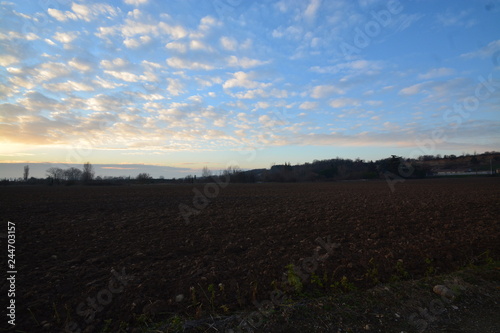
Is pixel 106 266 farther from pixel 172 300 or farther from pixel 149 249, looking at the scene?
pixel 172 300

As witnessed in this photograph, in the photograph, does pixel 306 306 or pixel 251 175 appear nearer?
pixel 306 306

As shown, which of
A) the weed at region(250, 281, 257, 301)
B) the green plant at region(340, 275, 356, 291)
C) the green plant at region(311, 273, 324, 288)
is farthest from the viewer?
the green plant at region(311, 273, 324, 288)

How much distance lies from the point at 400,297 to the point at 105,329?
15.8 feet

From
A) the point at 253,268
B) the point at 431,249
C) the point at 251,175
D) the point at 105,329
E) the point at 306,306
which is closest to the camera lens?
the point at 105,329

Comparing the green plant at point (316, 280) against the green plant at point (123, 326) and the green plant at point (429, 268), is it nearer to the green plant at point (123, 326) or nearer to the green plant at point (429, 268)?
the green plant at point (429, 268)

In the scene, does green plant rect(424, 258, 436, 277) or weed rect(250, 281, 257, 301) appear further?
green plant rect(424, 258, 436, 277)

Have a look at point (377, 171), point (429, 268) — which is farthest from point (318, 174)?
point (429, 268)

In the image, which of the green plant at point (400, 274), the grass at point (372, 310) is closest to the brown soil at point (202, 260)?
the green plant at point (400, 274)

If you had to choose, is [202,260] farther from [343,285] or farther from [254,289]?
[343,285]

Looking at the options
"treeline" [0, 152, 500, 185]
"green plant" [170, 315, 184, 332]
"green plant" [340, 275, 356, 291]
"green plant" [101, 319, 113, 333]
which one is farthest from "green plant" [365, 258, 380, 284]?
"treeline" [0, 152, 500, 185]

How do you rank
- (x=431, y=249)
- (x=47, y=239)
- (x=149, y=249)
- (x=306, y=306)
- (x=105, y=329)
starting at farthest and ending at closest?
(x=47, y=239) < (x=149, y=249) < (x=431, y=249) < (x=306, y=306) < (x=105, y=329)

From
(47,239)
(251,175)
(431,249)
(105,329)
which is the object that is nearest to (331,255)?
(431,249)

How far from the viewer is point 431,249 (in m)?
7.29

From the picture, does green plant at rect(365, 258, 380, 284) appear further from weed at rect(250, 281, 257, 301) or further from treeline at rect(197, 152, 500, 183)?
treeline at rect(197, 152, 500, 183)
